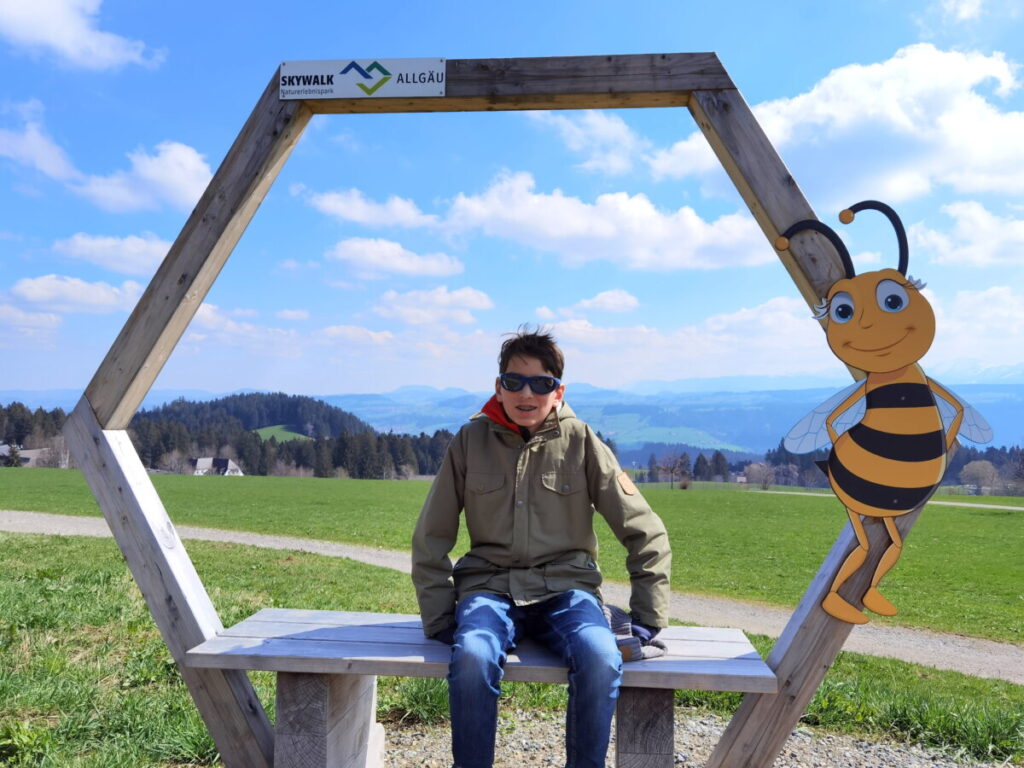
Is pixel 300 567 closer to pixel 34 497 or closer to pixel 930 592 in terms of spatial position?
pixel 930 592

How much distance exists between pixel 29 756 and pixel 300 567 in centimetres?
995

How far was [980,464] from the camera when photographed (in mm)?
49375

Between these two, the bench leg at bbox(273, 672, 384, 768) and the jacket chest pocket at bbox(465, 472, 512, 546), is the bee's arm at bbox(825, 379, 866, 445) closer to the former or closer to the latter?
the jacket chest pocket at bbox(465, 472, 512, 546)

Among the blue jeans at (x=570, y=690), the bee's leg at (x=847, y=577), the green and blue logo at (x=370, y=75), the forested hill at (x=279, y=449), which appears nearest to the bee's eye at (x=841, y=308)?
the bee's leg at (x=847, y=577)

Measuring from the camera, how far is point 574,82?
11.3ft

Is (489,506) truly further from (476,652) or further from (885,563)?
(885,563)

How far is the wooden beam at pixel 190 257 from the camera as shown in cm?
358

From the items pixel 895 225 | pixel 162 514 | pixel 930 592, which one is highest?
pixel 895 225

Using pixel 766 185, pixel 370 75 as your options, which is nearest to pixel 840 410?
pixel 766 185

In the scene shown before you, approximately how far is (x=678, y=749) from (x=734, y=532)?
26802 mm

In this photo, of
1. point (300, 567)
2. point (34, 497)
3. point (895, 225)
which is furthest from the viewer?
point (34, 497)

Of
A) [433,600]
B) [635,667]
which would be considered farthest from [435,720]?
[635,667]

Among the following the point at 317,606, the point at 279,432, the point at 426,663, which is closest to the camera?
the point at 426,663

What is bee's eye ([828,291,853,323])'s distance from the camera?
320cm
